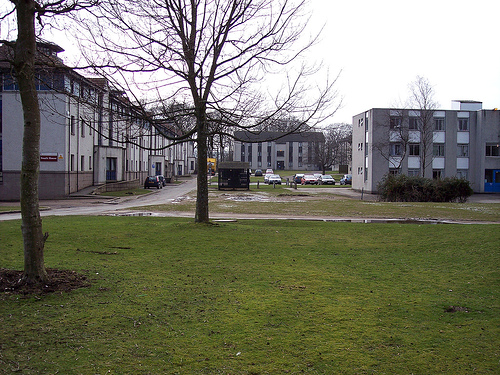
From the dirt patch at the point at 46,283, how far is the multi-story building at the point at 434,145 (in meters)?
48.3

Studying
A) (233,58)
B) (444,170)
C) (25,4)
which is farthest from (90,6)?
(444,170)

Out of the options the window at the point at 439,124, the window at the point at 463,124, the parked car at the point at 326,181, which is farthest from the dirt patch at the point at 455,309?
the parked car at the point at 326,181

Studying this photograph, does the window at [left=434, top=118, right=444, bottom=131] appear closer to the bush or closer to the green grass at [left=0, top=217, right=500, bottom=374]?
the bush

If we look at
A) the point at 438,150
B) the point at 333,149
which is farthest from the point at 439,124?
the point at 333,149

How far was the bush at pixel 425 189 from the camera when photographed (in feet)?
124

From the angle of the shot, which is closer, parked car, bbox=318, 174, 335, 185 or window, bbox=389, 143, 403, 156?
window, bbox=389, 143, 403, 156

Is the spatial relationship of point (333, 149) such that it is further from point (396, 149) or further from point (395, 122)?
point (395, 122)

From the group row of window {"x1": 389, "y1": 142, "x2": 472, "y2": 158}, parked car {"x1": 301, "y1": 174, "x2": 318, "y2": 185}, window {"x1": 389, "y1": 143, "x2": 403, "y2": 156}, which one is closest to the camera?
window {"x1": 389, "y1": 143, "x2": 403, "y2": 156}

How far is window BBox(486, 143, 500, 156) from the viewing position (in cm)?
5441

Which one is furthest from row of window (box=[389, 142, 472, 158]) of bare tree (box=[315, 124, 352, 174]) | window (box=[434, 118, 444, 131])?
bare tree (box=[315, 124, 352, 174])

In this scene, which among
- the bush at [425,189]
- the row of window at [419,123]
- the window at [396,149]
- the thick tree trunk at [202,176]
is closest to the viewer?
the thick tree trunk at [202,176]

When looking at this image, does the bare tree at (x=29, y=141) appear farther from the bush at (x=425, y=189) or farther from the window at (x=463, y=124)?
the window at (x=463, y=124)

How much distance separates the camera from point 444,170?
54.6 metres

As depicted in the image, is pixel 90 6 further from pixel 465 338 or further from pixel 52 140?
pixel 52 140
